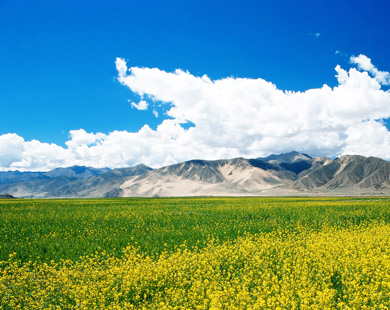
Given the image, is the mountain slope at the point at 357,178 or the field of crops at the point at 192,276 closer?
the field of crops at the point at 192,276

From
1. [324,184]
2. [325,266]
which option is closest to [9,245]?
[325,266]

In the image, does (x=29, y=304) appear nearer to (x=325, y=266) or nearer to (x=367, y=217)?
(x=325, y=266)

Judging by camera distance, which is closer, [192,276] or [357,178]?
[192,276]

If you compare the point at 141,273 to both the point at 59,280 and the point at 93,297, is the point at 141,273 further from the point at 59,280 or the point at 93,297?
the point at 59,280

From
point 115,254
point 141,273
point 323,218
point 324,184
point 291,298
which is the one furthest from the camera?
point 324,184

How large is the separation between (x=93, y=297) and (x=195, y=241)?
8876 millimetres

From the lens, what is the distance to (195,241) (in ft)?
56.3

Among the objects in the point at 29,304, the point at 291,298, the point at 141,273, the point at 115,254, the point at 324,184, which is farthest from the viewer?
the point at 324,184

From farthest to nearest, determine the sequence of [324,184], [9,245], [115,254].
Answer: [324,184], [9,245], [115,254]

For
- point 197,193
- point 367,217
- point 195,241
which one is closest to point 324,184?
point 197,193

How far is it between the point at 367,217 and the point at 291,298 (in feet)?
Result: 88.5

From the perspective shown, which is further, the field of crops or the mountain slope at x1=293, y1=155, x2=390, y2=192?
the mountain slope at x1=293, y1=155, x2=390, y2=192

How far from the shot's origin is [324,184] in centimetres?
18750

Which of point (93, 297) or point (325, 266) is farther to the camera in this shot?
point (325, 266)
